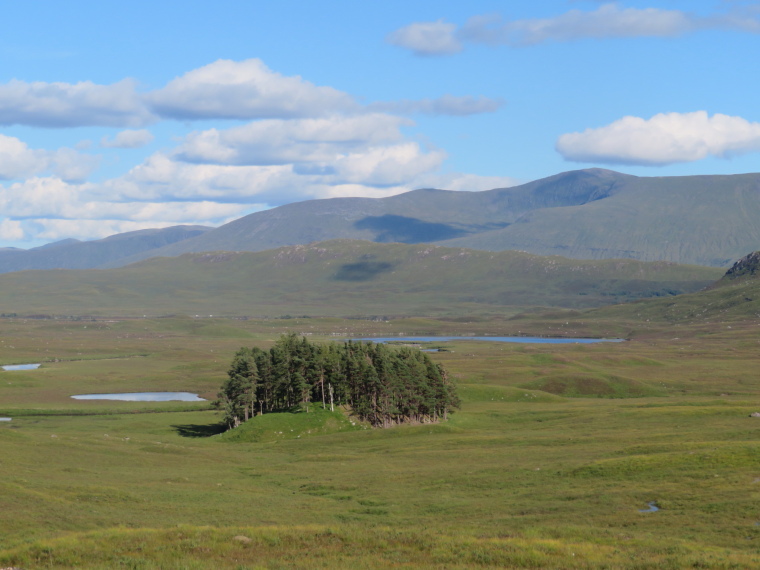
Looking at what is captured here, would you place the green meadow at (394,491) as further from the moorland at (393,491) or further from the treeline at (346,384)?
the treeline at (346,384)

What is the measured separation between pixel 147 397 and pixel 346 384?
227 feet

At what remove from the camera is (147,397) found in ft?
589

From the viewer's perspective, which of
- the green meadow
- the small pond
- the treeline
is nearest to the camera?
Answer: the green meadow

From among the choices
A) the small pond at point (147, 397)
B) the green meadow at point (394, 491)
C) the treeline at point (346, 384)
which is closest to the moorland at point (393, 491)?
the green meadow at point (394, 491)

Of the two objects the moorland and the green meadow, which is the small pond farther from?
the green meadow

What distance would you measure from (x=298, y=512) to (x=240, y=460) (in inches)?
1438

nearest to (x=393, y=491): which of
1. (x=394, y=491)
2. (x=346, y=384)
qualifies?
(x=394, y=491)

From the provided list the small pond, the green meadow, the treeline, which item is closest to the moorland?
the green meadow

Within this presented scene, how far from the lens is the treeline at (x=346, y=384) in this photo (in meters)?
125

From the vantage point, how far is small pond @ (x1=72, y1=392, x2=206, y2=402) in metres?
172

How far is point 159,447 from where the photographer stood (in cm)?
9994

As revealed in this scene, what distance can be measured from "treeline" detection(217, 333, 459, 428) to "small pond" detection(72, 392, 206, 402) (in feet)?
149

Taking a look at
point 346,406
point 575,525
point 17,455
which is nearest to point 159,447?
point 17,455

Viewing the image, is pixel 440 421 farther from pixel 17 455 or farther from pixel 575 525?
pixel 575 525
